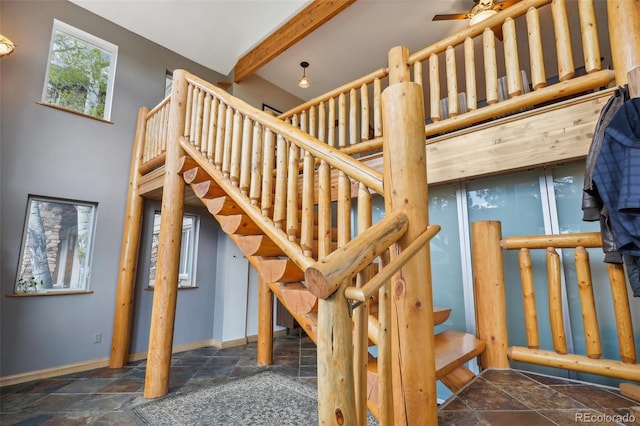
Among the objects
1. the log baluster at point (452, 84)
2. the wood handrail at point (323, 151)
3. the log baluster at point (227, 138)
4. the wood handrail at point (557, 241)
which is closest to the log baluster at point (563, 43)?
the log baluster at point (452, 84)

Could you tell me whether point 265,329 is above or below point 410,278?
below

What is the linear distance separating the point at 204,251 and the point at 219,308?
0.99m

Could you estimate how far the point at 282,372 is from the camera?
3686 mm

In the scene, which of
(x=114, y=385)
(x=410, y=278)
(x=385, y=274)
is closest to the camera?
(x=385, y=274)

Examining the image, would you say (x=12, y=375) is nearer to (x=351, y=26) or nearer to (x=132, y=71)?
(x=132, y=71)

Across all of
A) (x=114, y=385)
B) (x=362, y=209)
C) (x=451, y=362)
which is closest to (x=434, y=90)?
(x=362, y=209)

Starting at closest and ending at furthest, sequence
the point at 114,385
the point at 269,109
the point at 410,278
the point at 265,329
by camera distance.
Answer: the point at 410,278 → the point at 114,385 → the point at 265,329 → the point at 269,109

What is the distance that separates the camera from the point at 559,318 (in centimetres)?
191

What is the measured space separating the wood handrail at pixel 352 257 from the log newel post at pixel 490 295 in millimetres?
1277

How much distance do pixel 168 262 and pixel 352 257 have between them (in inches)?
109

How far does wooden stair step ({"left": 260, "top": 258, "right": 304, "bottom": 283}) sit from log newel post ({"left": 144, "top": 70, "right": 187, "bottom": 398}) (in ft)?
5.10

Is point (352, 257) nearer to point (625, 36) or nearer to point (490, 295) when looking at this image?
point (490, 295)

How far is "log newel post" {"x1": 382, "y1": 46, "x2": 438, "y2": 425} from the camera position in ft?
3.86

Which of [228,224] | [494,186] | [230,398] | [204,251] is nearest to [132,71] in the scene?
[204,251]
